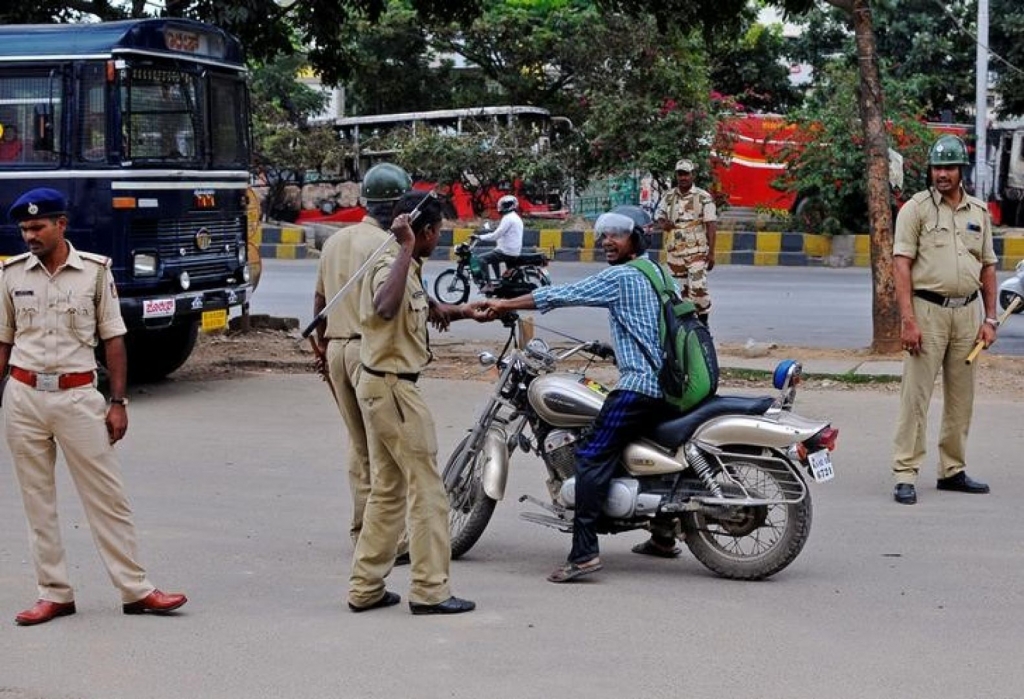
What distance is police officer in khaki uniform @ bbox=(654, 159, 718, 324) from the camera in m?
14.3

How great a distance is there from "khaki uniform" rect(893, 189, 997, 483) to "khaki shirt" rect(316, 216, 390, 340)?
3110 mm

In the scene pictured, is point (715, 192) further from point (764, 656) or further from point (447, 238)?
point (764, 656)

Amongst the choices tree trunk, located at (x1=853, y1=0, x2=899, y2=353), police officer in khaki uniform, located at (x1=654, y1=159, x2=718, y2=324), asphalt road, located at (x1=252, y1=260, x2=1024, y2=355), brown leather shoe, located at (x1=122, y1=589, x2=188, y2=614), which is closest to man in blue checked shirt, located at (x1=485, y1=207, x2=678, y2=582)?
brown leather shoe, located at (x1=122, y1=589, x2=188, y2=614)

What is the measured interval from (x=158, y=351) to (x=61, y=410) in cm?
744

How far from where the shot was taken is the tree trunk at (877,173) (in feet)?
44.7

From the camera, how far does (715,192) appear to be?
28.7 metres

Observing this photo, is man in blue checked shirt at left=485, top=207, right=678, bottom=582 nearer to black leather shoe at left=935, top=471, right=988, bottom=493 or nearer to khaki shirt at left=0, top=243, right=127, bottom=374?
khaki shirt at left=0, top=243, right=127, bottom=374

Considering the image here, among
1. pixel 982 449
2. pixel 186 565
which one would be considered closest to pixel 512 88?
pixel 982 449

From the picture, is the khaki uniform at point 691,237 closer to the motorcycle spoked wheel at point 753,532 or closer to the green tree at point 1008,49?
the motorcycle spoked wheel at point 753,532

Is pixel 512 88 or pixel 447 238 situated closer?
pixel 447 238

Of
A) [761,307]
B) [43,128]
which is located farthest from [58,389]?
[761,307]

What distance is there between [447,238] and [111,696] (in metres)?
22.9

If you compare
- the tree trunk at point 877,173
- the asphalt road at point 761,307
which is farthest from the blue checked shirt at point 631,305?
the asphalt road at point 761,307

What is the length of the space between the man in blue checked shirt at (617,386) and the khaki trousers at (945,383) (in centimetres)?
234
